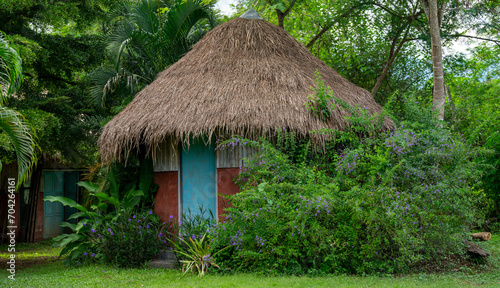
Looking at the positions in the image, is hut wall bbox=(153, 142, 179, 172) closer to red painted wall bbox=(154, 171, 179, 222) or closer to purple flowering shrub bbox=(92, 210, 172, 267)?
red painted wall bbox=(154, 171, 179, 222)

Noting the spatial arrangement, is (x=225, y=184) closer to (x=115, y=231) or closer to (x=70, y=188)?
(x=115, y=231)

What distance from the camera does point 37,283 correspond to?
21.1ft

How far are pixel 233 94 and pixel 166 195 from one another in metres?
2.14

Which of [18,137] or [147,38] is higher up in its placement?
[147,38]

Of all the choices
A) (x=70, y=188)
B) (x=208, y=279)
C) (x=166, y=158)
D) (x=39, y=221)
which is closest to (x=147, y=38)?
(x=166, y=158)

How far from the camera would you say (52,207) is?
45.5 ft

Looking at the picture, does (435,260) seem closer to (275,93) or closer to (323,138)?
(323,138)

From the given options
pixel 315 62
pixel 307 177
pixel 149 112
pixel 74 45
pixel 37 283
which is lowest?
pixel 37 283

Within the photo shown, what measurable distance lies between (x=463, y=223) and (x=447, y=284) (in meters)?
1.39

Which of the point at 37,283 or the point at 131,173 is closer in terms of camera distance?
the point at 37,283

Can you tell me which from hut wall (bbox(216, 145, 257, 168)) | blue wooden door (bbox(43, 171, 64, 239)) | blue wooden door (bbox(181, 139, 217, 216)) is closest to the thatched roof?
hut wall (bbox(216, 145, 257, 168))

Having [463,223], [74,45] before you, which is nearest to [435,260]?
[463,223]

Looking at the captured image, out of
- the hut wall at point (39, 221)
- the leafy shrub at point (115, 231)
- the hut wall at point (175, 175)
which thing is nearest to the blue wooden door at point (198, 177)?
the hut wall at point (175, 175)

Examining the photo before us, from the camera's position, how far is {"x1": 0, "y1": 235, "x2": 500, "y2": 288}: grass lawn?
546cm
